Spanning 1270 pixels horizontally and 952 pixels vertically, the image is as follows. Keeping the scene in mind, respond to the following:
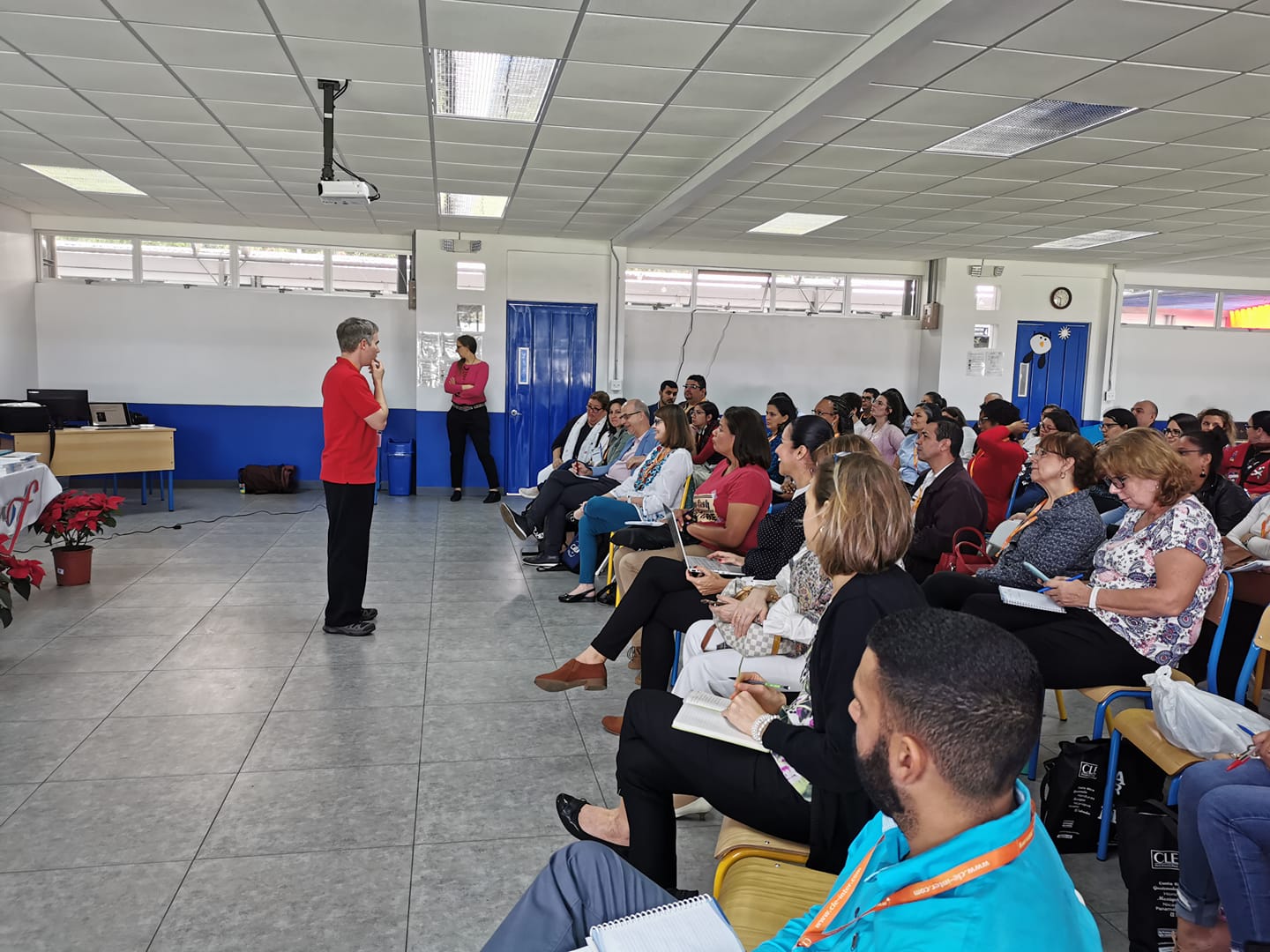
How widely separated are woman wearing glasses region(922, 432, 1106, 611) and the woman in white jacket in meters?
1.69

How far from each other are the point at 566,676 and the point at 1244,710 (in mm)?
2041

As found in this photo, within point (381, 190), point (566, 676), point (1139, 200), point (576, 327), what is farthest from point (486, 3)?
point (576, 327)

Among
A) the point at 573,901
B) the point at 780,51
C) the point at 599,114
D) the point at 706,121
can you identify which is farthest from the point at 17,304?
the point at 573,901

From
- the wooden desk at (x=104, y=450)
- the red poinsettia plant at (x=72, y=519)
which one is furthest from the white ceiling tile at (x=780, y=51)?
the wooden desk at (x=104, y=450)

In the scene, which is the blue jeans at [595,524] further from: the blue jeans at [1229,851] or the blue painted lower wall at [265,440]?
the blue painted lower wall at [265,440]

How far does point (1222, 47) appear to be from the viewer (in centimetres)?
369

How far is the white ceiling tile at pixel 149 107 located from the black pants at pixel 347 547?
2485mm

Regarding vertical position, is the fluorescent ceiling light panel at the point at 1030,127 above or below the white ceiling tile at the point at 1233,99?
above

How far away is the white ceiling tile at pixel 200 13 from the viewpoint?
359 centimetres

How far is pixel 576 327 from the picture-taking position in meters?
9.96

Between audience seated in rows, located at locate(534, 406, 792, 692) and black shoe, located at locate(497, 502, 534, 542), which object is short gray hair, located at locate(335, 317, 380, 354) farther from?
black shoe, located at locate(497, 502, 534, 542)

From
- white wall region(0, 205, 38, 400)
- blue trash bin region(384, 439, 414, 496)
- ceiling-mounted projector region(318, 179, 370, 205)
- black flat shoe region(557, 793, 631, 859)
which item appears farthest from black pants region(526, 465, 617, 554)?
white wall region(0, 205, 38, 400)

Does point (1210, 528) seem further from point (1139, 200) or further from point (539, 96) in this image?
point (1139, 200)

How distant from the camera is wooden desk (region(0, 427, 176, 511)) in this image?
7.25 m
